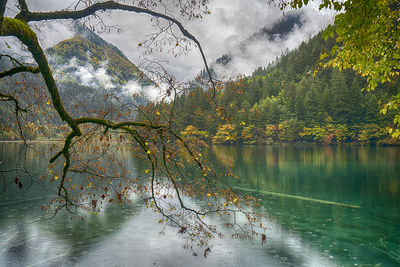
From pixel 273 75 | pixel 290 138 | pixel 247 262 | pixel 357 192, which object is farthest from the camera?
pixel 273 75

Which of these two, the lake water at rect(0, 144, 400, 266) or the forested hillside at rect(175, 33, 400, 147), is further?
the forested hillside at rect(175, 33, 400, 147)

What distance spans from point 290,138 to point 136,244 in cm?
6984

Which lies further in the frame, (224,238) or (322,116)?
(322,116)

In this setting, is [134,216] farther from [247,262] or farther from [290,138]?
[290,138]

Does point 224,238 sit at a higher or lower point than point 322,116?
lower

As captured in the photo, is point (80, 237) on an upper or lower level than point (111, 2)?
lower

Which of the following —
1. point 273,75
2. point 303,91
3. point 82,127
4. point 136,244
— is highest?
point 273,75

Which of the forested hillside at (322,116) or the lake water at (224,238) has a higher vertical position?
the forested hillside at (322,116)

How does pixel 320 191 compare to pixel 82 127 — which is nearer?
pixel 82 127

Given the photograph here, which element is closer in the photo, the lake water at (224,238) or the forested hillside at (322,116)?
the lake water at (224,238)

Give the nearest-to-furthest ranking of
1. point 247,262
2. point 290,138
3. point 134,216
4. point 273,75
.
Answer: point 247,262 → point 134,216 → point 290,138 → point 273,75

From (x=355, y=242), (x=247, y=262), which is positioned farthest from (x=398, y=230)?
(x=247, y=262)

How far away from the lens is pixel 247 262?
23.9 feet

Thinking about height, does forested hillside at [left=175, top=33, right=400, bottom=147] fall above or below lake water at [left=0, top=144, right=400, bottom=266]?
above
